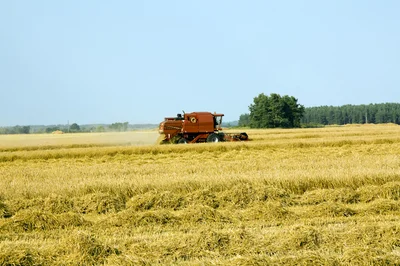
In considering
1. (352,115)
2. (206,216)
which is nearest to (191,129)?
(206,216)

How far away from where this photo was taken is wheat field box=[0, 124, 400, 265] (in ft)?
19.1

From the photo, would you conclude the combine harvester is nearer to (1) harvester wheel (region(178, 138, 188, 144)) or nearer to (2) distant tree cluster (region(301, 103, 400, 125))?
(1) harvester wheel (region(178, 138, 188, 144))

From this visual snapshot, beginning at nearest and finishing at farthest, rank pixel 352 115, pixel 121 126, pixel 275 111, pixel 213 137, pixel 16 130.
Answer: pixel 213 137 → pixel 121 126 → pixel 16 130 → pixel 275 111 → pixel 352 115

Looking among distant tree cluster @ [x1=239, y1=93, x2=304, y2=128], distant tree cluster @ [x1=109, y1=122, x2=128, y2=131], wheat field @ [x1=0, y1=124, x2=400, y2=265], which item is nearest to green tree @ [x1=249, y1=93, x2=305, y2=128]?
distant tree cluster @ [x1=239, y1=93, x2=304, y2=128]

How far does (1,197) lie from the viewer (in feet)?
32.7

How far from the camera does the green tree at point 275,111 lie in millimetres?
77438

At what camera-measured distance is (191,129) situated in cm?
2502

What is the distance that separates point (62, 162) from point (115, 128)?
106 ft

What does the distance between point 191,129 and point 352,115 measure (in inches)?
4630

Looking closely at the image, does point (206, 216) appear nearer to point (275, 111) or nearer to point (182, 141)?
point (182, 141)

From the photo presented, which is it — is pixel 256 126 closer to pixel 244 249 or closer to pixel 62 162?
pixel 62 162

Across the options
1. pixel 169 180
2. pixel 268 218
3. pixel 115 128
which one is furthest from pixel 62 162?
pixel 115 128

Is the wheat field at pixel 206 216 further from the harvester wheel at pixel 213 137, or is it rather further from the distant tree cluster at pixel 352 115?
the distant tree cluster at pixel 352 115

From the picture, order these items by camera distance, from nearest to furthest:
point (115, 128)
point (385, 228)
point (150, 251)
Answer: point (150, 251) → point (385, 228) → point (115, 128)
